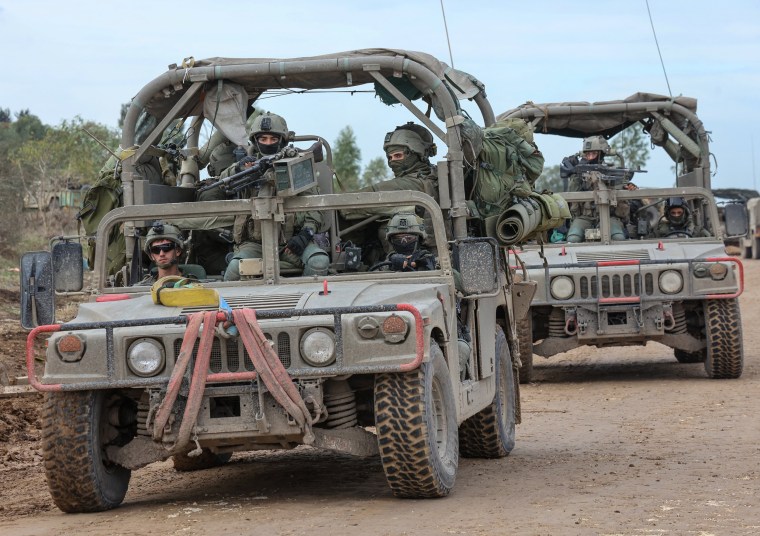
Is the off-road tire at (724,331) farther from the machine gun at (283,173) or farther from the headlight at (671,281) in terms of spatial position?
the machine gun at (283,173)

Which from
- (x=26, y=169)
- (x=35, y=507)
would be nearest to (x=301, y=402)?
(x=35, y=507)

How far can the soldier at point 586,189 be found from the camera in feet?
45.0

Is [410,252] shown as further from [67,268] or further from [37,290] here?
[37,290]

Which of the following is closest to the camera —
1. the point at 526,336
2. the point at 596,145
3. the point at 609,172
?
the point at 526,336

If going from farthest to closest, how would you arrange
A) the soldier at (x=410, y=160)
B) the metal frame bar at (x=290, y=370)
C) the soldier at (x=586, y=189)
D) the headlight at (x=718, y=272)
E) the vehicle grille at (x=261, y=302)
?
1. the soldier at (x=586, y=189)
2. the headlight at (x=718, y=272)
3. the soldier at (x=410, y=160)
4. the vehicle grille at (x=261, y=302)
5. the metal frame bar at (x=290, y=370)

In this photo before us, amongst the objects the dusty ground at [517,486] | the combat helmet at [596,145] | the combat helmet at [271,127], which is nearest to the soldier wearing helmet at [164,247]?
the combat helmet at [271,127]

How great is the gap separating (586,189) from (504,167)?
194 inches

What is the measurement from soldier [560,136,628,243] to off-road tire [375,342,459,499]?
24.2ft

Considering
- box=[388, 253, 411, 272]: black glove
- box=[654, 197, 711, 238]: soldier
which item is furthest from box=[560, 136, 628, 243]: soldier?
box=[388, 253, 411, 272]: black glove

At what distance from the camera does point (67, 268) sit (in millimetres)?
7691

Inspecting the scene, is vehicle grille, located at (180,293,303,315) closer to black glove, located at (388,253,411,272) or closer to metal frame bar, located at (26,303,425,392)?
metal frame bar, located at (26,303,425,392)

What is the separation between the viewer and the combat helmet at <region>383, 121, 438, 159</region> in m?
8.95

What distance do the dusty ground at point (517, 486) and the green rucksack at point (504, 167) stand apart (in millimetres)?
1626

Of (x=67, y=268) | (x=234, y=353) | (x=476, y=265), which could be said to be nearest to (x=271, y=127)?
(x=67, y=268)
